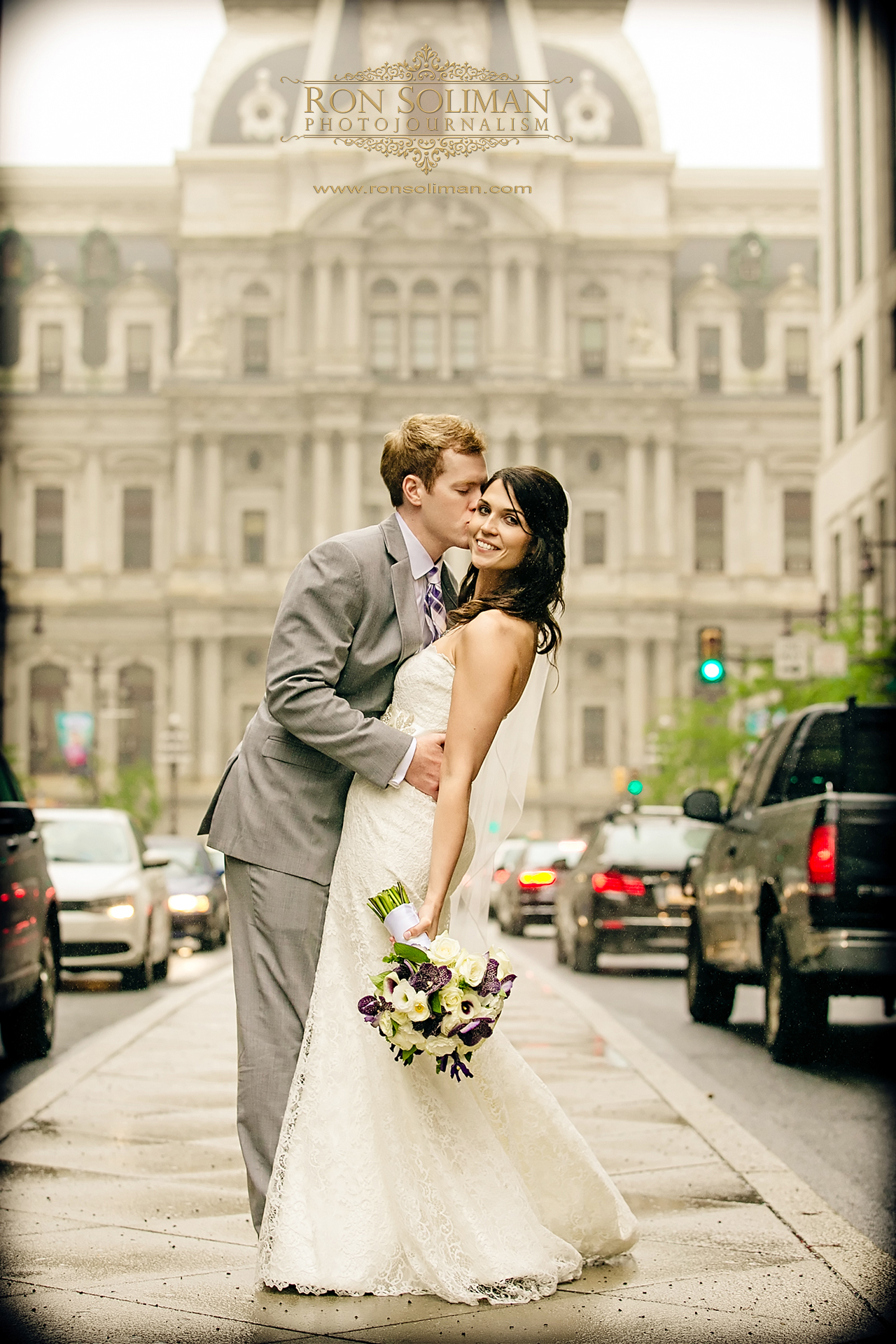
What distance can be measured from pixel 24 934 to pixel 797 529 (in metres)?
75.2

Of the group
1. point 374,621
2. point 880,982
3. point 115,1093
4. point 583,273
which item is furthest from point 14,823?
point 583,273

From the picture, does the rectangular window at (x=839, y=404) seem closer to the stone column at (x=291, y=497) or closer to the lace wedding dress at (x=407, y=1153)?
the stone column at (x=291, y=497)

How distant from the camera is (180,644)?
266 feet

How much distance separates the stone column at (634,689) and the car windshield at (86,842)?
195 ft

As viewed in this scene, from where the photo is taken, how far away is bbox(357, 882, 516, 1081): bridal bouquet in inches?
196

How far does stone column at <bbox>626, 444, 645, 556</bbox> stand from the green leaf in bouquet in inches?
2971

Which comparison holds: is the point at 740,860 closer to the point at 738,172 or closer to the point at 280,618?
the point at 280,618

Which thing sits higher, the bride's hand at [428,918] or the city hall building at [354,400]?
the city hall building at [354,400]

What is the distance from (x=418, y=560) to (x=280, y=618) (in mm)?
441

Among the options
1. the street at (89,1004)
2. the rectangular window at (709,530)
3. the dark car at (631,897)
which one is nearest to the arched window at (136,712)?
the rectangular window at (709,530)

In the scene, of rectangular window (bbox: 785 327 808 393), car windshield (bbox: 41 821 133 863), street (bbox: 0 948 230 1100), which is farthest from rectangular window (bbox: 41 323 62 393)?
car windshield (bbox: 41 821 133 863)

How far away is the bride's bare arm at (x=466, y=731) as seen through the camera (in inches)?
208

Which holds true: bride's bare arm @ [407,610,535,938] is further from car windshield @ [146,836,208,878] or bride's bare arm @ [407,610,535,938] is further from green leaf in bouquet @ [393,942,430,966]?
car windshield @ [146,836,208,878]

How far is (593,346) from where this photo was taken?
78.4m
